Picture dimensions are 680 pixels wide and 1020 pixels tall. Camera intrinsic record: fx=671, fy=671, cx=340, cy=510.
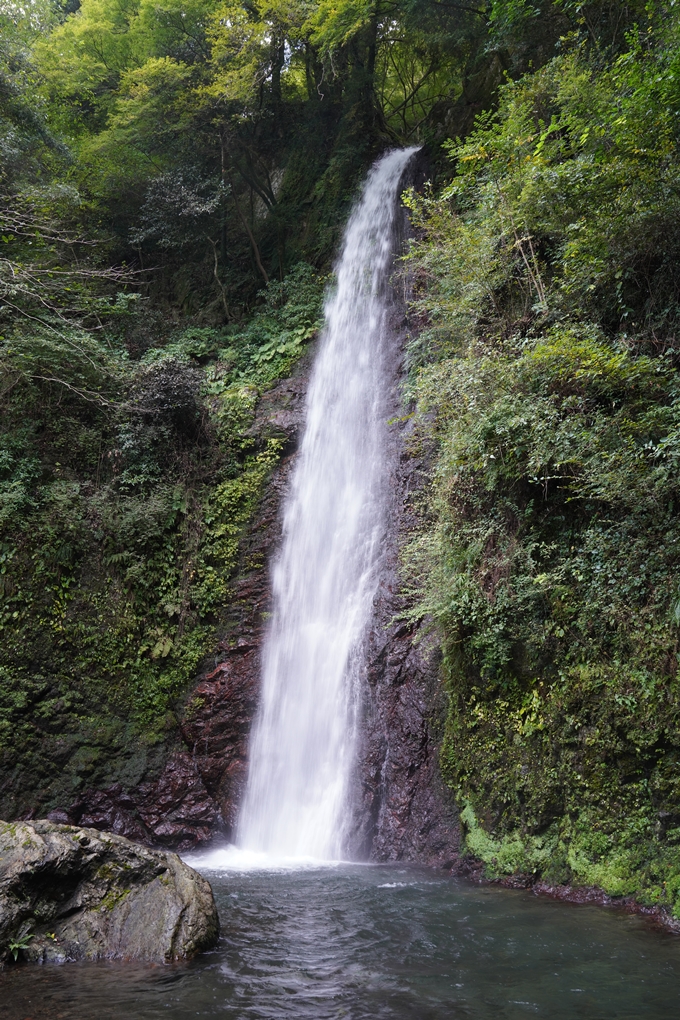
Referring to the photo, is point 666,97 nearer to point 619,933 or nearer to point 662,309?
point 662,309

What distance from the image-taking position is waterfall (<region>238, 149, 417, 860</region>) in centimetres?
855

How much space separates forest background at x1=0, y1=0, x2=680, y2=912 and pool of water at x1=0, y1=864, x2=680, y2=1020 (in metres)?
0.90

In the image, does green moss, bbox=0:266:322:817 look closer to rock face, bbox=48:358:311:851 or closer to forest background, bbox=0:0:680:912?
forest background, bbox=0:0:680:912

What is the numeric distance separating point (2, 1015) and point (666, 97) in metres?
8.96

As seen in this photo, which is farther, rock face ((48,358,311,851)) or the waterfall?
rock face ((48,358,311,851))

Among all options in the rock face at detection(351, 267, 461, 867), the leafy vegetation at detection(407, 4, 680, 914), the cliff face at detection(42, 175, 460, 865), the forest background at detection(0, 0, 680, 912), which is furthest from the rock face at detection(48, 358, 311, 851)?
the leafy vegetation at detection(407, 4, 680, 914)

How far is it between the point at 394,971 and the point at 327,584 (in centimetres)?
641

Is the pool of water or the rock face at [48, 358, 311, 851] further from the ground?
the rock face at [48, 358, 311, 851]

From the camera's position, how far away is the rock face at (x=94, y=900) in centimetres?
443

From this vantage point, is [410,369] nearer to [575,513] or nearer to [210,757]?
[575,513]

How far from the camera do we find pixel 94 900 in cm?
473

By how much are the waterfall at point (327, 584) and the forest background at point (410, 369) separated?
3.43 feet

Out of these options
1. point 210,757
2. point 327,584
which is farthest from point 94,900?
point 327,584

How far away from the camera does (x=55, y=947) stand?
4461mm
